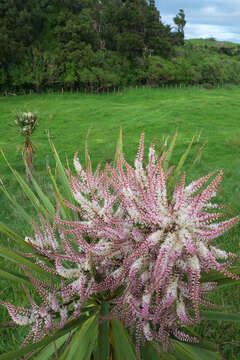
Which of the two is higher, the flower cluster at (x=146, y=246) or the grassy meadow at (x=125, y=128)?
the flower cluster at (x=146, y=246)

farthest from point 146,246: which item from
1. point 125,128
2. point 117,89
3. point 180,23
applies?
point 180,23

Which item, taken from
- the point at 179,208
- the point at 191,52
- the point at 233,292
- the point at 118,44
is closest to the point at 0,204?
the point at 233,292

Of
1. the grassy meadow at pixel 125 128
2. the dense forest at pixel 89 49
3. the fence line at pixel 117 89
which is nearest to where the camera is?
the grassy meadow at pixel 125 128

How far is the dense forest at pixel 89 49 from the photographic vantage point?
53.2 m

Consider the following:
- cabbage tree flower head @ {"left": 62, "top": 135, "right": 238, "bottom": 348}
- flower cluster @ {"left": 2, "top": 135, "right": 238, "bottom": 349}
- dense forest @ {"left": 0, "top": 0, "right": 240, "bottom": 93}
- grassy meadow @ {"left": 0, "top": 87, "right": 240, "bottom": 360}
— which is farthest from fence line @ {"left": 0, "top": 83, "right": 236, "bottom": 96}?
cabbage tree flower head @ {"left": 62, "top": 135, "right": 238, "bottom": 348}

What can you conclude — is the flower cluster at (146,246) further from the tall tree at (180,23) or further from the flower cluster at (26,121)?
the tall tree at (180,23)

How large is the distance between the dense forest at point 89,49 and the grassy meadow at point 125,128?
4013 millimetres

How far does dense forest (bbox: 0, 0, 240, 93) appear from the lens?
53.2 m

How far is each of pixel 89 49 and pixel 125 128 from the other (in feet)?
94.3

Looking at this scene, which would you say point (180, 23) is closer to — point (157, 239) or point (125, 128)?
point (125, 128)

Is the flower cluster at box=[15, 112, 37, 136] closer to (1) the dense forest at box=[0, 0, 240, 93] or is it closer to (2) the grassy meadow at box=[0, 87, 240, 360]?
(2) the grassy meadow at box=[0, 87, 240, 360]

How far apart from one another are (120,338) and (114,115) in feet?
128

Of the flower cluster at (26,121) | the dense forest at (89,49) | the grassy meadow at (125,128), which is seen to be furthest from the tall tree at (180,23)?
the flower cluster at (26,121)

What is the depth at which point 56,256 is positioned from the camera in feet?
5.65
